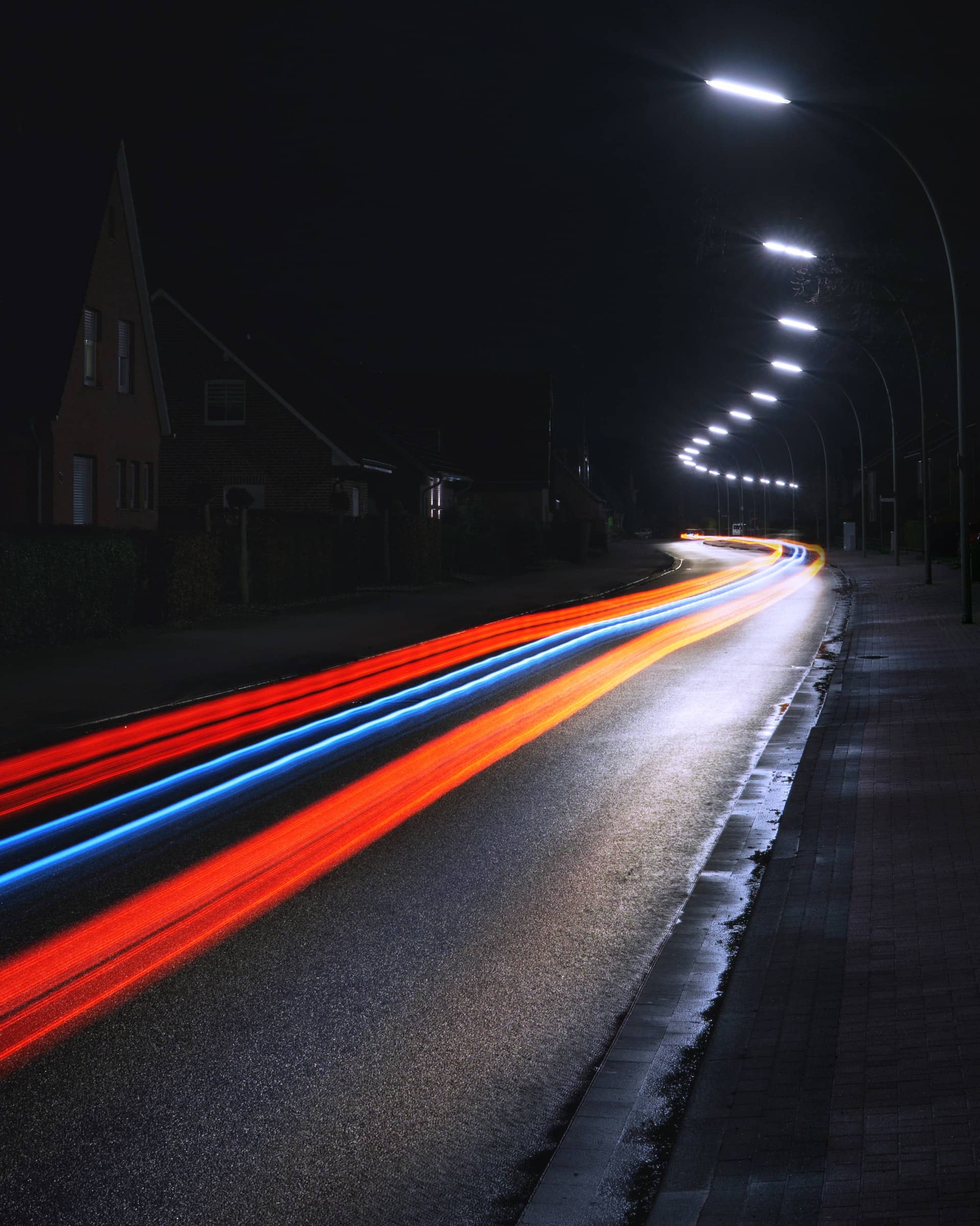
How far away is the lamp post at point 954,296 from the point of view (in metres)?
18.0

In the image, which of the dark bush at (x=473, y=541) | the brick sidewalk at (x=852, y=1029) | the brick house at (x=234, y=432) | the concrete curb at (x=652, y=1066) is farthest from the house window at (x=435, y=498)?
the concrete curb at (x=652, y=1066)

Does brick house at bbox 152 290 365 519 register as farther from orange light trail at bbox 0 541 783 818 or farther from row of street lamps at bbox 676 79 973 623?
orange light trail at bbox 0 541 783 818

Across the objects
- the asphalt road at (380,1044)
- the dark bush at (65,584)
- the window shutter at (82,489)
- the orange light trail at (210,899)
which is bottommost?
the orange light trail at (210,899)

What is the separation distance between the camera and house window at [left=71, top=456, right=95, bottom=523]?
31.5 meters

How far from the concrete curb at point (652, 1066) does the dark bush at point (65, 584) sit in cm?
1227

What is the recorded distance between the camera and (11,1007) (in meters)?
5.46

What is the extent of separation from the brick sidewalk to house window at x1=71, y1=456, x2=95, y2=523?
24580mm

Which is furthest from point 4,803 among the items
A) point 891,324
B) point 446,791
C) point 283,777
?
point 891,324

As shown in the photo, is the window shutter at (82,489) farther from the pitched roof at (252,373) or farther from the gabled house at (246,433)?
the pitched roof at (252,373)

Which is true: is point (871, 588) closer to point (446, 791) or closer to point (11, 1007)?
point (446, 791)

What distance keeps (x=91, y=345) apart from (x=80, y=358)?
960 mm

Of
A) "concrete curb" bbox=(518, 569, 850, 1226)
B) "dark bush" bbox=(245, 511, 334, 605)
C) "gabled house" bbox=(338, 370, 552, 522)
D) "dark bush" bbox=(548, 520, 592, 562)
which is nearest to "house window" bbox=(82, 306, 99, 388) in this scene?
"dark bush" bbox=(245, 511, 334, 605)

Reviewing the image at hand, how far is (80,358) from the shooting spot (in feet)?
105

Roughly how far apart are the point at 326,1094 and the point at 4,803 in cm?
569
